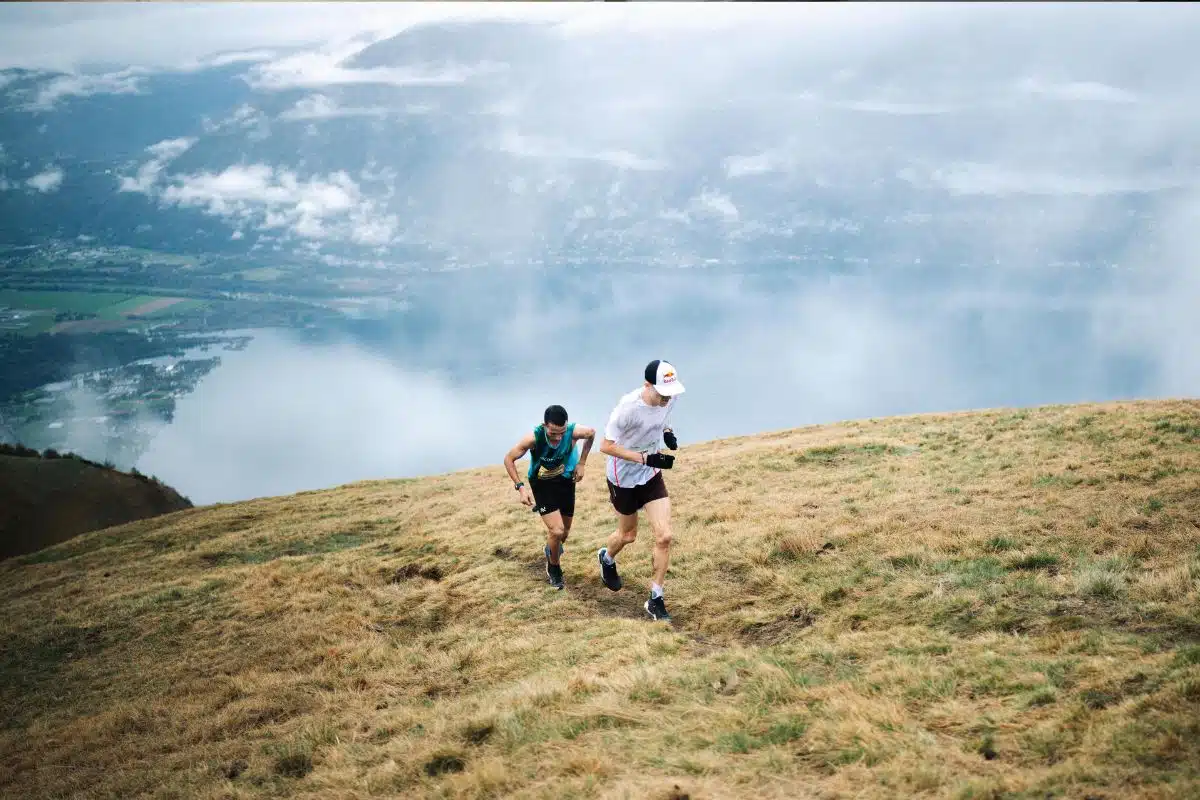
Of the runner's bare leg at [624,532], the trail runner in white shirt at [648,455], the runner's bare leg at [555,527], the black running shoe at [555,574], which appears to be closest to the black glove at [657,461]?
the trail runner in white shirt at [648,455]

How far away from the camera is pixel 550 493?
12.8 m

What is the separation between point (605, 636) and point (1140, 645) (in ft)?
20.6

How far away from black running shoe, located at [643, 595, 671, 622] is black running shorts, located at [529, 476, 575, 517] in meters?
2.33

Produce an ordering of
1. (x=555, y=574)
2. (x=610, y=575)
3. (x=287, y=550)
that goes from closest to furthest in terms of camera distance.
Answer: (x=610, y=575), (x=555, y=574), (x=287, y=550)

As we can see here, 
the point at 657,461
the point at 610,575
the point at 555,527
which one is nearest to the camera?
the point at 657,461

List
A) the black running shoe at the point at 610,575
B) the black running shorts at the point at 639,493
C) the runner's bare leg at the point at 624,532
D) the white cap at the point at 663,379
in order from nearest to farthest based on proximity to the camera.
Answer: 1. the white cap at the point at 663,379
2. the black running shorts at the point at 639,493
3. the runner's bare leg at the point at 624,532
4. the black running shoe at the point at 610,575

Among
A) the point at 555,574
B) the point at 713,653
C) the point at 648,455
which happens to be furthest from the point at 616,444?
the point at 555,574

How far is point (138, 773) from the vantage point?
874 centimetres

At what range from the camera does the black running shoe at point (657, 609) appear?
11.4m

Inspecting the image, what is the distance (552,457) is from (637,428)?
2.19m

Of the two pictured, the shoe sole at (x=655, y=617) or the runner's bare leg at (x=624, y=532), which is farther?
the runner's bare leg at (x=624, y=532)

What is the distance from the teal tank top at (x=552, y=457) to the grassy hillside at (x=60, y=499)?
47.3 meters

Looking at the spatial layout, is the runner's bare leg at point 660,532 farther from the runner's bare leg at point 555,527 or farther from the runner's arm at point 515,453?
the runner's arm at point 515,453

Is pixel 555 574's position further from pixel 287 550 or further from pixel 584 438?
pixel 287 550
